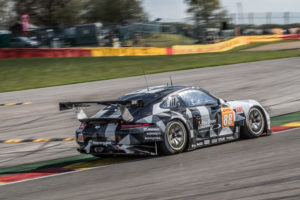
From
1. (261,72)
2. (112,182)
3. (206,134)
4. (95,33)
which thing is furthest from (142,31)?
(112,182)

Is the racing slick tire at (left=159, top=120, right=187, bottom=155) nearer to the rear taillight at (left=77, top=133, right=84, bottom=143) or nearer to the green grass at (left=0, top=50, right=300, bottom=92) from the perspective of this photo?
the rear taillight at (left=77, top=133, right=84, bottom=143)

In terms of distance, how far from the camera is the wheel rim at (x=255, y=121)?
987cm

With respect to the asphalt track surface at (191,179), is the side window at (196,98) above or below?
above

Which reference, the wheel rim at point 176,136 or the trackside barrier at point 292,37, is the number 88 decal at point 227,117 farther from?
the trackside barrier at point 292,37

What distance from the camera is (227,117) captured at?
372 inches

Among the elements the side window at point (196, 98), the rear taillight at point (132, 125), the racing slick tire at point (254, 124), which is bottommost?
the racing slick tire at point (254, 124)

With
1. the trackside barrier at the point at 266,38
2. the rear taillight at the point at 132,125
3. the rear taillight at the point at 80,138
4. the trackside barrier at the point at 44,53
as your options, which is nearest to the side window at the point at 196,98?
the rear taillight at the point at 132,125

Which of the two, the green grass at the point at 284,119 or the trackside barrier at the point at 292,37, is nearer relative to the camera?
the green grass at the point at 284,119

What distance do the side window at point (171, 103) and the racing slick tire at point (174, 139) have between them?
0.32 m

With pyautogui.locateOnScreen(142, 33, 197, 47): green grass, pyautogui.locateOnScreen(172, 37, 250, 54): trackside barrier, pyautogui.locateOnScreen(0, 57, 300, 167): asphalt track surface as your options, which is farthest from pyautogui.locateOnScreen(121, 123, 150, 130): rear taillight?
pyautogui.locateOnScreen(172, 37, 250, 54): trackside barrier

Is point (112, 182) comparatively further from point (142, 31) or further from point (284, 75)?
point (142, 31)

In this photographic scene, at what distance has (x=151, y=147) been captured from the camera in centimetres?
816

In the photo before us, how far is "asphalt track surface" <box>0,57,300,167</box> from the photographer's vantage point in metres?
10.8

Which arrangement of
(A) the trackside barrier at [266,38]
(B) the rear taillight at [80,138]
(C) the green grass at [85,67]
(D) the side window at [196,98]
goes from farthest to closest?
(A) the trackside barrier at [266,38]
(C) the green grass at [85,67]
(D) the side window at [196,98]
(B) the rear taillight at [80,138]
